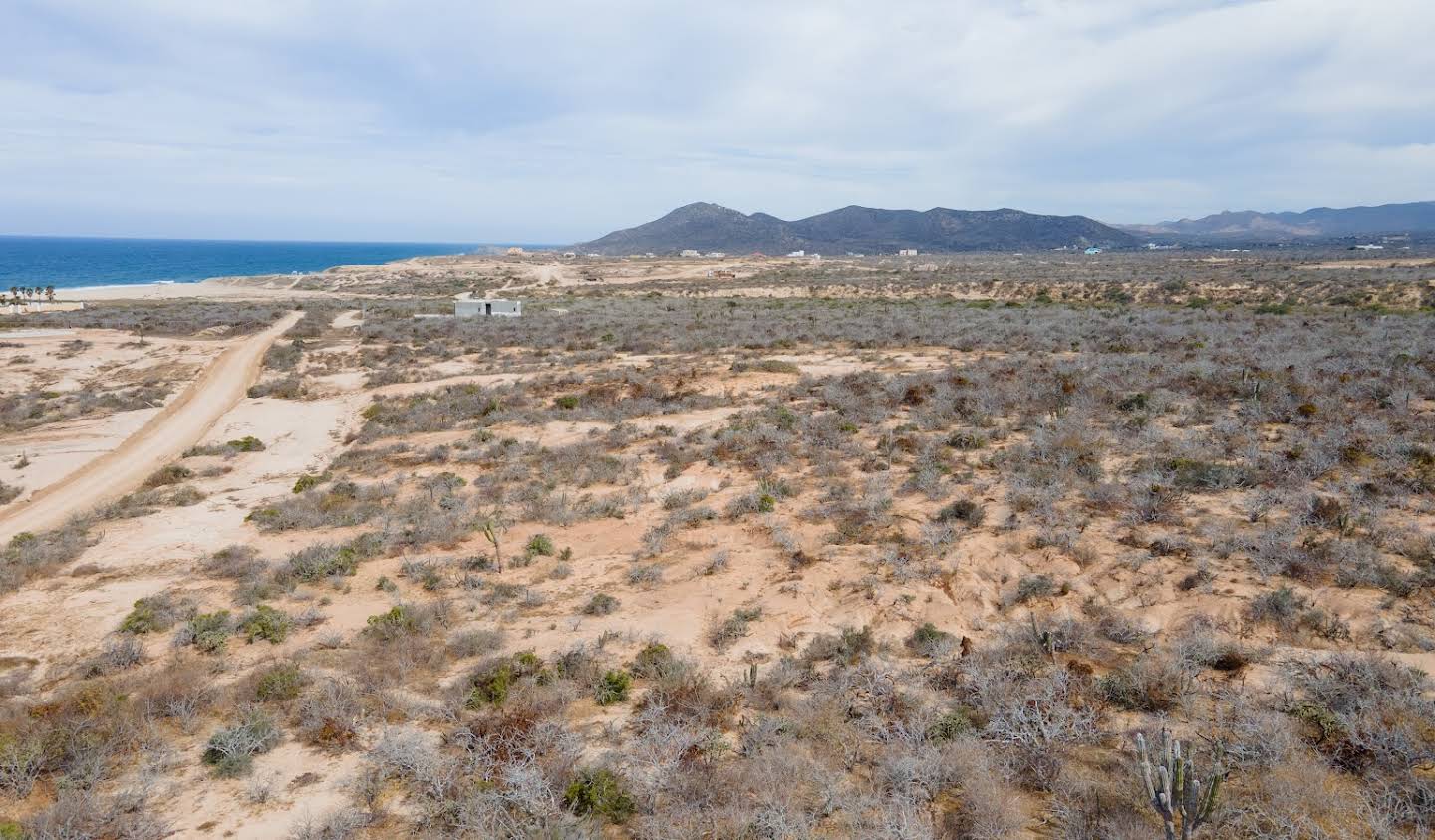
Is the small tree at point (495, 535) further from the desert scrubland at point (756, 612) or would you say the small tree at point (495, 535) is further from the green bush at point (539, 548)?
the green bush at point (539, 548)

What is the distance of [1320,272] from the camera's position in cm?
5988

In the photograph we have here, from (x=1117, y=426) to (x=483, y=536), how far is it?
44.8 feet

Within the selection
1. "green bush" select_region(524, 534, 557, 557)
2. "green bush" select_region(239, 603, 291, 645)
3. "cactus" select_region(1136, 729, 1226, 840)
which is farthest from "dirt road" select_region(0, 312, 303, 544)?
"cactus" select_region(1136, 729, 1226, 840)

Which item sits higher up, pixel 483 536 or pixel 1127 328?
pixel 1127 328

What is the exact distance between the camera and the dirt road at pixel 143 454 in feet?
47.8

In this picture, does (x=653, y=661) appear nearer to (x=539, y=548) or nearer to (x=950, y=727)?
(x=950, y=727)

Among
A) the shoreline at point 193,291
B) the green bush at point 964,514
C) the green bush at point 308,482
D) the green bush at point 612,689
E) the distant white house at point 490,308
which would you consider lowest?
the green bush at point 612,689

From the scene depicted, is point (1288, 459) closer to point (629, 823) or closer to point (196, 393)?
point (629, 823)

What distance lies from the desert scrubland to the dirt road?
2.14 feet

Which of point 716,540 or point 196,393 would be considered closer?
point 716,540

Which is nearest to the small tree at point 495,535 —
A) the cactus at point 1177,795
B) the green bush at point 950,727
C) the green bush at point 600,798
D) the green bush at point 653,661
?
the green bush at point 653,661

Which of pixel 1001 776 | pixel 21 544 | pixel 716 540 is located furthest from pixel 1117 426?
pixel 21 544

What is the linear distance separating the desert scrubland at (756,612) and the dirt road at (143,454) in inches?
25.7

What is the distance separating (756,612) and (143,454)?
62.8ft
